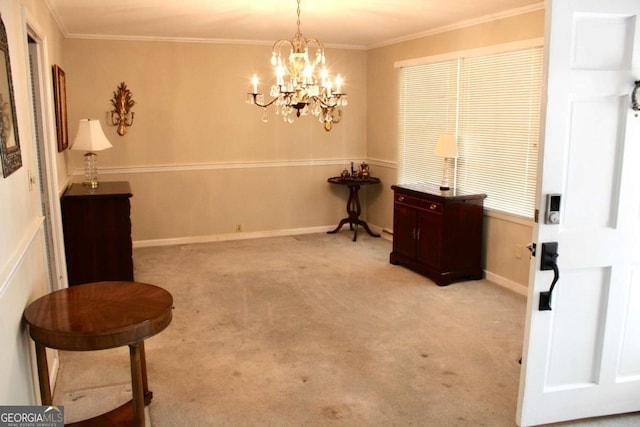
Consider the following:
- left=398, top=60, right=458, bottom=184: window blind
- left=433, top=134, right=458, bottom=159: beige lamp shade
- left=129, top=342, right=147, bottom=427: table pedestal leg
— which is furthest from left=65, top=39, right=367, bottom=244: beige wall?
left=129, top=342, right=147, bottom=427: table pedestal leg

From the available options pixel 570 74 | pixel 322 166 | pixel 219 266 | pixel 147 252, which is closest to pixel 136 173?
pixel 147 252

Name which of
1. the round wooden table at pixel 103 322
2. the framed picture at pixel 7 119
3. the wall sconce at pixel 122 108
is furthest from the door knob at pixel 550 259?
the wall sconce at pixel 122 108

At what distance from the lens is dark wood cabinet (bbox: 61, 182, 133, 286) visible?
4328 millimetres

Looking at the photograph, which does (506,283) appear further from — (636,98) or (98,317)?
(98,317)

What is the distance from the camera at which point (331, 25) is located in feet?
17.2

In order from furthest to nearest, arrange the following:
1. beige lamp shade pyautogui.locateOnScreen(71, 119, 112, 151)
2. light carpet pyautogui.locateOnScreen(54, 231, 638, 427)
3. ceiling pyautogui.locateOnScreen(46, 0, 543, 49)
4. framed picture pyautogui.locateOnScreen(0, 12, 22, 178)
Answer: beige lamp shade pyautogui.locateOnScreen(71, 119, 112, 151) < ceiling pyautogui.locateOnScreen(46, 0, 543, 49) < light carpet pyautogui.locateOnScreen(54, 231, 638, 427) < framed picture pyautogui.locateOnScreen(0, 12, 22, 178)

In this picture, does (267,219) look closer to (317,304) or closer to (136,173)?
(136,173)

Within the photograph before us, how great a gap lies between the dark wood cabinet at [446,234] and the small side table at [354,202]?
142 centimetres

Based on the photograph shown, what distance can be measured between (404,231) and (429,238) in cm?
42

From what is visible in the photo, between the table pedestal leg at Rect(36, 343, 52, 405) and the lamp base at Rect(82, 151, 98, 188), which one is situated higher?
the lamp base at Rect(82, 151, 98, 188)

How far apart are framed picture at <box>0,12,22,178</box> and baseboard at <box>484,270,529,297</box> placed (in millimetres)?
3883

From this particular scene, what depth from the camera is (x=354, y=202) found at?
699 cm

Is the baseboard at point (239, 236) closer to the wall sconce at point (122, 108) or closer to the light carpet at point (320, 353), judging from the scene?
the light carpet at point (320, 353)
